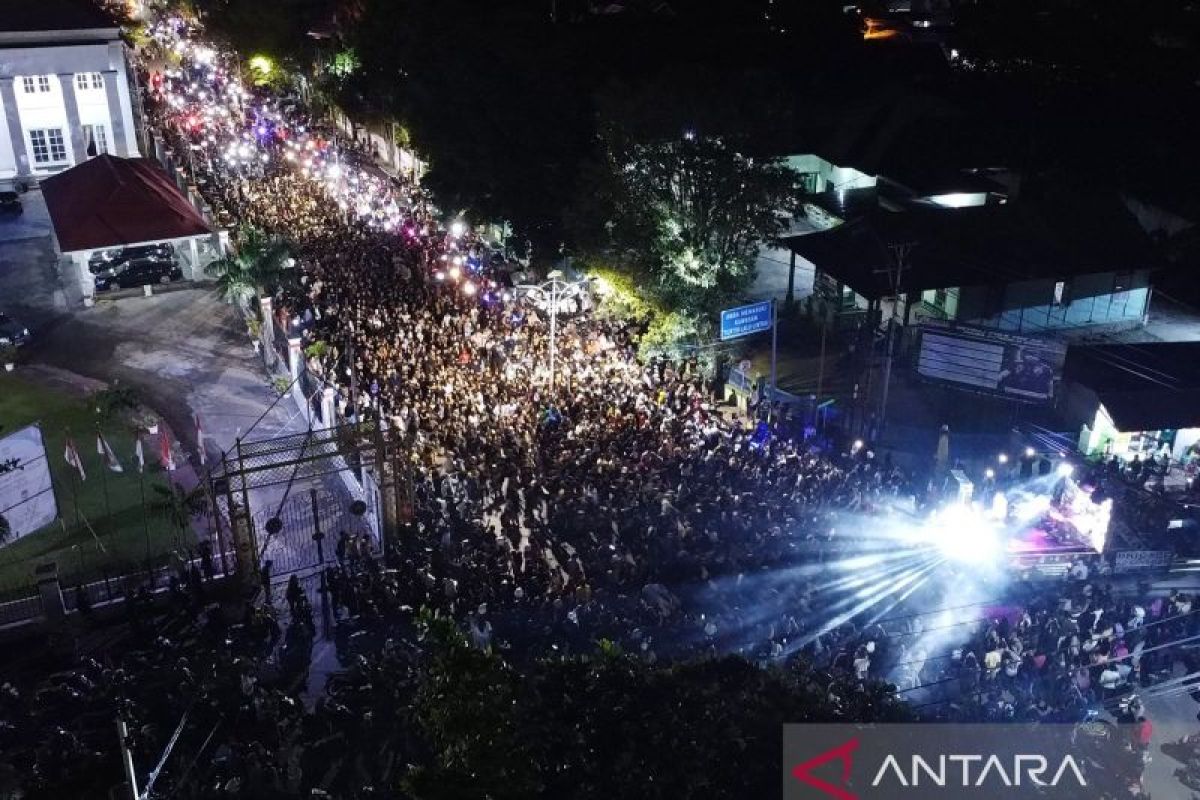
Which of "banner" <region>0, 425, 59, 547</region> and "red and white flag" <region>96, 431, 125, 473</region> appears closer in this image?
"banner" <region>0, 425, 59, 547</region>

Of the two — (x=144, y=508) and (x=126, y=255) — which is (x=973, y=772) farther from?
(x=126, y=255)

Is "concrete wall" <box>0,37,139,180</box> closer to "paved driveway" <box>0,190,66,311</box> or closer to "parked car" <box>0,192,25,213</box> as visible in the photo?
"paved driveway" <box>0,190,66,311</box>

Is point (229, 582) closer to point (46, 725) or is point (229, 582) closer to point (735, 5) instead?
point (46, 725)

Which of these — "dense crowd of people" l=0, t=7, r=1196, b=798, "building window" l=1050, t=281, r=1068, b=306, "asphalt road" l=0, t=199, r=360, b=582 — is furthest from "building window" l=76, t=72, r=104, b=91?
"building window" l=1050, t=281, r=1068, b=306

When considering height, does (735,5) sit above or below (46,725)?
above

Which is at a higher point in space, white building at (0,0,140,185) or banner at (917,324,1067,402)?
white building at (0,0,140,185)

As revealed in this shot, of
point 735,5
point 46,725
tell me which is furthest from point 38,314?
point 735,5
